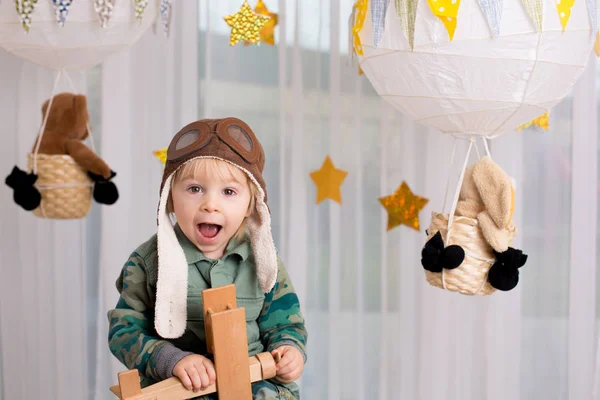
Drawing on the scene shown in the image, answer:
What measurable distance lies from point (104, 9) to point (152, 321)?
0.62m

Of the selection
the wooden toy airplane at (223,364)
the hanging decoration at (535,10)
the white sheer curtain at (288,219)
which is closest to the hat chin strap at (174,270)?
the wooden toy airplane at (223,364)

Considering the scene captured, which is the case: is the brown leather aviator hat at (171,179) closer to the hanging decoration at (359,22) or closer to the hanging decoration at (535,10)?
the hanging decoration at (359,22)

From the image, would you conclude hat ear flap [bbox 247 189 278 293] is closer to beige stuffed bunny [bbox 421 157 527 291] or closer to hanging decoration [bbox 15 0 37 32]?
beige stuffed bunny [bbox 421 157 527 291]

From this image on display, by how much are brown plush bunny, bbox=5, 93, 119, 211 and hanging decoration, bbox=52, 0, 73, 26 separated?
31cm

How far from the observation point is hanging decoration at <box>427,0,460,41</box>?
115 centimetres

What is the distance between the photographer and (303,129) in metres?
1.99

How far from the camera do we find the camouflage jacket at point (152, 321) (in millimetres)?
1146

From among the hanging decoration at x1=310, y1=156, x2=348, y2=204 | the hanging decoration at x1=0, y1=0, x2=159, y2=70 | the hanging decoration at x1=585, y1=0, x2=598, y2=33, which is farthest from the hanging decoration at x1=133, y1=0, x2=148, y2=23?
the hanging decoration at x1=585, y1=0, x2=598, y2=33

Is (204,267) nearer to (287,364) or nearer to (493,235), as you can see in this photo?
(287,364)

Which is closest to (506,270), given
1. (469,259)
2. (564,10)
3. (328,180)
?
(469,259)

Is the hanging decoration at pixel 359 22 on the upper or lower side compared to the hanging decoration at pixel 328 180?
upper

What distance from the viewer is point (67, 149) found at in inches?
64.7

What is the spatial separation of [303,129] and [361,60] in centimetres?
68

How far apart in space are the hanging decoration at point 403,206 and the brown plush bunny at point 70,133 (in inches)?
30.1
